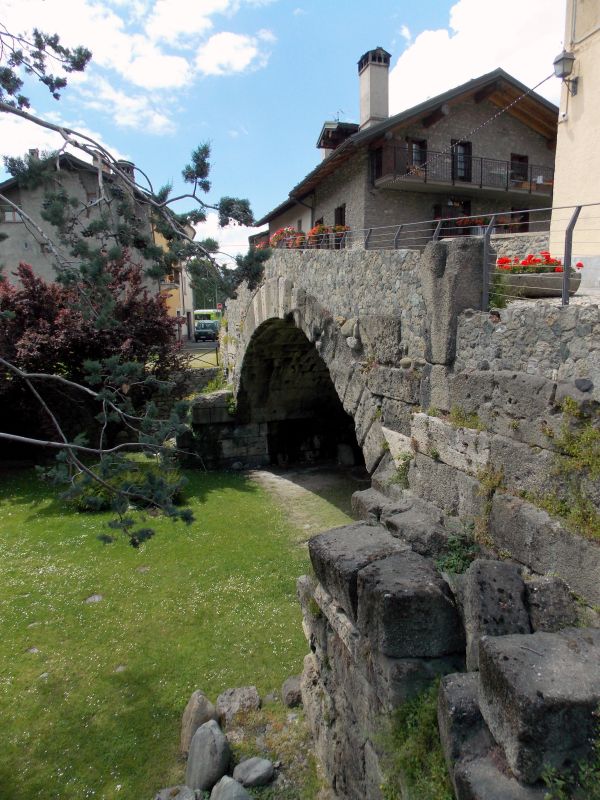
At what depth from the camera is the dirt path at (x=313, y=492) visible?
10138 mm

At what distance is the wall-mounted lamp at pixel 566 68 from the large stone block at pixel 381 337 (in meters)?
5.84

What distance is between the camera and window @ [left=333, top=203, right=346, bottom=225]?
17109 mm

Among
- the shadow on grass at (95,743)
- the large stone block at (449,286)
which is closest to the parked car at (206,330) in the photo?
the shadow on grass at (95,743)

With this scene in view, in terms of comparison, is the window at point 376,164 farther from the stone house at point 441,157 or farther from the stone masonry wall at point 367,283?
the stone masonry wall at point 367,283

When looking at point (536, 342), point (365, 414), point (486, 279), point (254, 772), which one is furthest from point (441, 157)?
point (254, 772)

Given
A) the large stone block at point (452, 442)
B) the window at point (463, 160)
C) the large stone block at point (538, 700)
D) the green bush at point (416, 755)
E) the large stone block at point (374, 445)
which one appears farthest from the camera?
the window at point (463, 160)

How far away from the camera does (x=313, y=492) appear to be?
11.9 m

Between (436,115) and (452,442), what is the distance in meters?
14.8

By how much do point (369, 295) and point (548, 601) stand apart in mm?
3984

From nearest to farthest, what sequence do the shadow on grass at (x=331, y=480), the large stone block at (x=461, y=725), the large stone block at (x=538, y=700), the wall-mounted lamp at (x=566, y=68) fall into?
the large stone block at (x=538, y=700) → the large stone block at (x=461, y=725) → the wall-mounted lamp at (x=566, y=68) → the shadow on grass at (x=331, y=480)

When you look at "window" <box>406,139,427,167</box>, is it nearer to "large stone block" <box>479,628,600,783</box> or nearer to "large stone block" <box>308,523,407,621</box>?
"large stone block" <box>308,523,407,621</box>

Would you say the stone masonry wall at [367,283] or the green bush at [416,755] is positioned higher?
the stone masonry wall at [367,283]

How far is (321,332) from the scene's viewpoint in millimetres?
7375

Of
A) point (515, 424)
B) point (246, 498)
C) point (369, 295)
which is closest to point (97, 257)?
point (369, 295)
